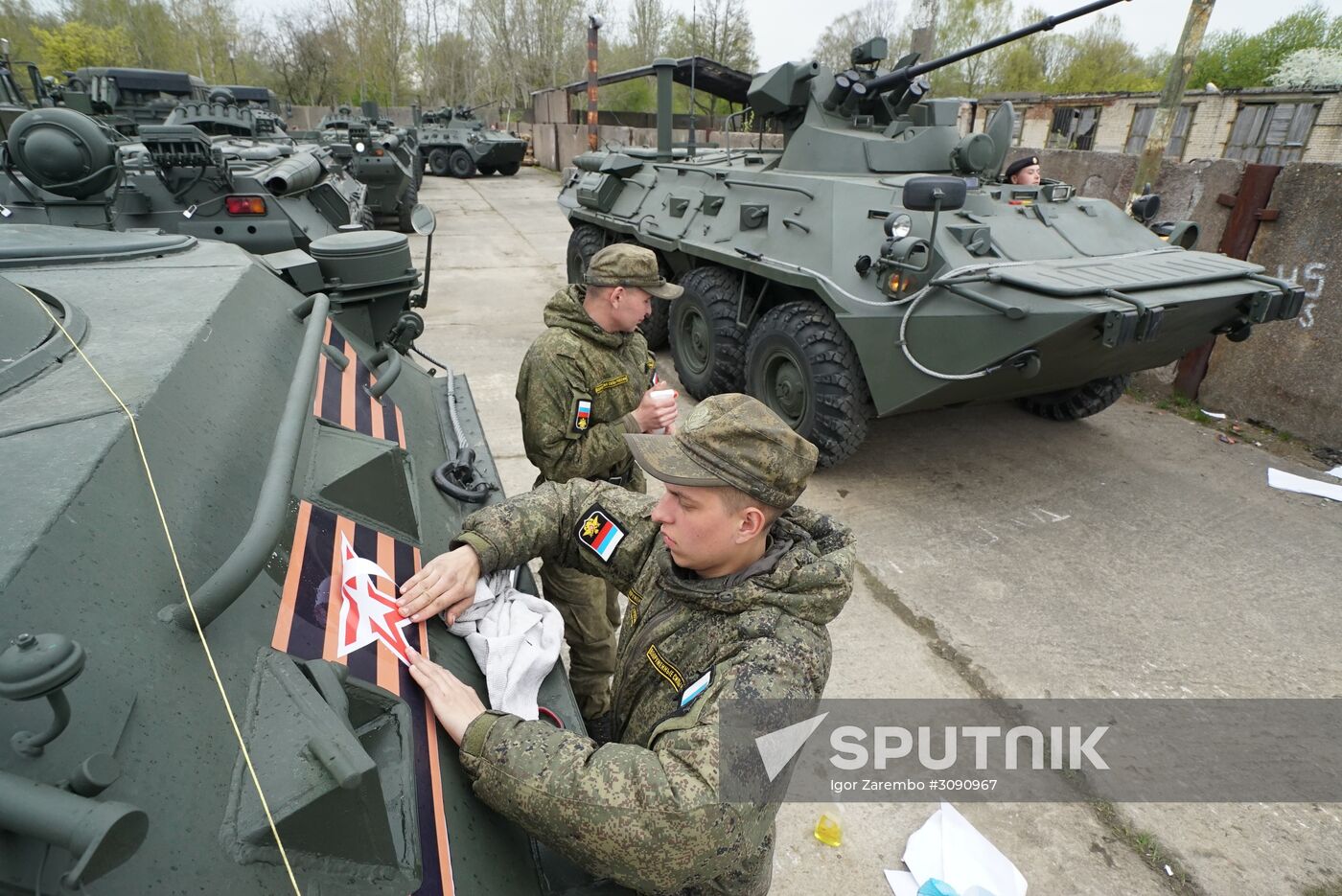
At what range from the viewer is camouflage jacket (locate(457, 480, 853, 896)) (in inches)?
46.7

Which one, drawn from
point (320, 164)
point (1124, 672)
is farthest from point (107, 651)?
point (320, 164)

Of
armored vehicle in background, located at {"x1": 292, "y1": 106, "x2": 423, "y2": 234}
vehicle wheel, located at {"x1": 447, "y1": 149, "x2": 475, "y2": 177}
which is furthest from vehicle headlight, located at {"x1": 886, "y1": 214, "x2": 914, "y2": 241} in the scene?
vehicle wheel, located at {"x1": 447, "y1": 149, "x2": 475, "y2": 177}

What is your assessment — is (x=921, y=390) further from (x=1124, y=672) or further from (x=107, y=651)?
(x=107, y=651)

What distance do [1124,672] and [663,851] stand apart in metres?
3.01

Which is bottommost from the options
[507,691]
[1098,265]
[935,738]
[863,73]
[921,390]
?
[935,738]

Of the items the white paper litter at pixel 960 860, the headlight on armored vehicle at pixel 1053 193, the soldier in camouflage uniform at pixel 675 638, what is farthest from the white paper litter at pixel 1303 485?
the soldier in camouflage uniform at pixel 675 638

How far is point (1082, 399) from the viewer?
5980mm

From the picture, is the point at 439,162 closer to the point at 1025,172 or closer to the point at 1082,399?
the point at 1025,172

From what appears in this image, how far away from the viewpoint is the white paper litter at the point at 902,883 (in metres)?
2.42

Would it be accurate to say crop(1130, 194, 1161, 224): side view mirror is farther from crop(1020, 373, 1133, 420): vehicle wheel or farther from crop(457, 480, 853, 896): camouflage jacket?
crop(457, 480, 853, 896): camouflage jacket

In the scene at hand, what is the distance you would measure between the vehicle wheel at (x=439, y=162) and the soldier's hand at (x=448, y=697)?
2417cm

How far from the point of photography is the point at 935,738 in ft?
10.00

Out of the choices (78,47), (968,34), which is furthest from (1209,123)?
(78,47)

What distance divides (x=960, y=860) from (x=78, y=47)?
38024 millimetres
